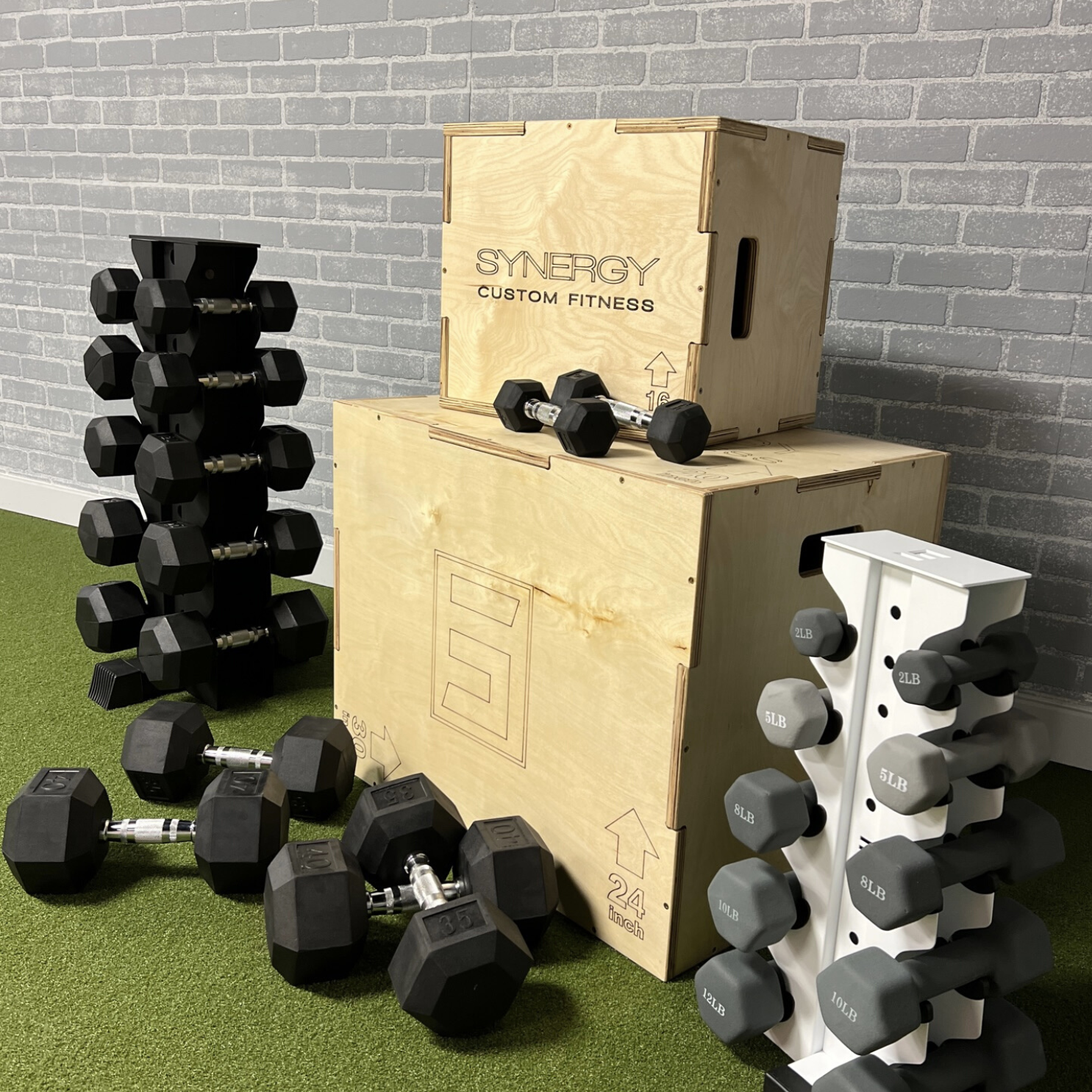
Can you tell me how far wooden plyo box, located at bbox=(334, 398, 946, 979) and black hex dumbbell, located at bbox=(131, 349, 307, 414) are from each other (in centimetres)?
41

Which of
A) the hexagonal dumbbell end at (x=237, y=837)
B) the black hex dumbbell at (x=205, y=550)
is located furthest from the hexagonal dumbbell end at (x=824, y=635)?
the black hex dumbbell at (x=205, y=550)

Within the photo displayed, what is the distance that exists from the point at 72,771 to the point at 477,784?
66cm

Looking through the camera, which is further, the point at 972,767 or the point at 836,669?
the point at 836,669

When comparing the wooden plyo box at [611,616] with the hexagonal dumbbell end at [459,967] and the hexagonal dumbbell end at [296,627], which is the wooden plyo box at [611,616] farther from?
the hexagonal dumbbell end at [296,627]

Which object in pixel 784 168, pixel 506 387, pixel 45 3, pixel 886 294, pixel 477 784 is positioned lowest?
pixel 477 784

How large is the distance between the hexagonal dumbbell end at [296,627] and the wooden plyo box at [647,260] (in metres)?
0.72

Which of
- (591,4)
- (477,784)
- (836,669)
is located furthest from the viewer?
(591,4)

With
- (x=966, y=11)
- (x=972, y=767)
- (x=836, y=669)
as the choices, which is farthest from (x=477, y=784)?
(x=966, y=11)

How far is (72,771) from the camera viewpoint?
170 centimetres

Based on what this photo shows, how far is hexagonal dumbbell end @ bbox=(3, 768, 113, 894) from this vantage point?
1.58m

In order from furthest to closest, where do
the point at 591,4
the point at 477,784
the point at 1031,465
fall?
the point at 591,4
the point at 1031,465
the point at 477,784

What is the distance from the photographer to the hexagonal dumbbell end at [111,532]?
225 centimetres

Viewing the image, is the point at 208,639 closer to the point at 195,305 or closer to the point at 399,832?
the point at 195,305

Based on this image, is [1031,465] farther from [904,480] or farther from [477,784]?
[477,784]
